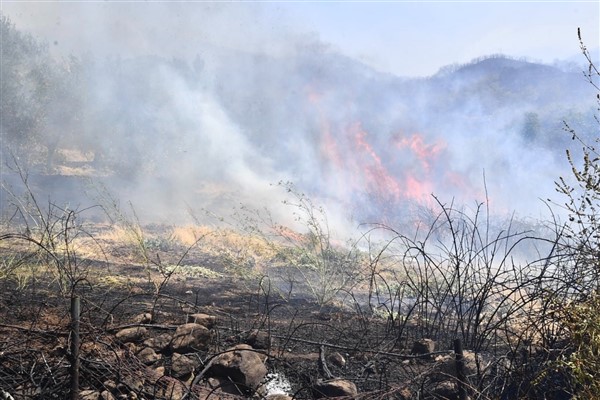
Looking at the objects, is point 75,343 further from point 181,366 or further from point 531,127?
point 531,127

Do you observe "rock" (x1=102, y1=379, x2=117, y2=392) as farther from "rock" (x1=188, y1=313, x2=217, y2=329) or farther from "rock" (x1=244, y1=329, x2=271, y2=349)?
"rock" (x1=244, y1=329, x2=271, y2=349)

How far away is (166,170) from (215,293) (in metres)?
24.0

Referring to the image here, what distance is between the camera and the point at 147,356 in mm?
3531

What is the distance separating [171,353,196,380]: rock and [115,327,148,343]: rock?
50cm

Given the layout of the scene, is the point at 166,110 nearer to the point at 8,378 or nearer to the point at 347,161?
the point at 347,161

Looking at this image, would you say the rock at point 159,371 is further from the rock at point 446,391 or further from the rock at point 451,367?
the rock at point 451,367

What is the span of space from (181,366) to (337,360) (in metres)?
1.46

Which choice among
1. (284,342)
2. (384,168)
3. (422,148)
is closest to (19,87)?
(384,168)

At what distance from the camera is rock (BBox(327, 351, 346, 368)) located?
3.87 m

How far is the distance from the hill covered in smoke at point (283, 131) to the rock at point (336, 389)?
64.8 feet

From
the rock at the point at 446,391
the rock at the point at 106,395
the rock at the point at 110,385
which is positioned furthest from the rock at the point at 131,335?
the rock at the point at 446,391

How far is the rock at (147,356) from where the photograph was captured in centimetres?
349

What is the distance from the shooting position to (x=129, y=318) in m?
4.46

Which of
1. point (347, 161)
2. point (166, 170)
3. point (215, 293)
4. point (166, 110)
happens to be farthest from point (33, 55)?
point (215, 293)
